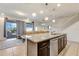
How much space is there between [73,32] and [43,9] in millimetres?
766

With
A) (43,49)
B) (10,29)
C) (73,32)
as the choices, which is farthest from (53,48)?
(10,29)

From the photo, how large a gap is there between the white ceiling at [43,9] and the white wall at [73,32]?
0.16 meters

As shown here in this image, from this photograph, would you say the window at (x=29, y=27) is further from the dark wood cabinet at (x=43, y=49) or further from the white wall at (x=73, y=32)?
the white wall at (x=73, y=32)

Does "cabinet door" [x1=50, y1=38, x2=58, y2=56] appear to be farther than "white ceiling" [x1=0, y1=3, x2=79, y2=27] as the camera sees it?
Yes

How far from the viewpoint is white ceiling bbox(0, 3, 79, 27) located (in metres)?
1.42

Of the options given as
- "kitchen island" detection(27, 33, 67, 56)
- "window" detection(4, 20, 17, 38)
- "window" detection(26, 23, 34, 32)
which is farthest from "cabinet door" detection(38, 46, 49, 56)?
"window" detection(4, 20, 17, 38)

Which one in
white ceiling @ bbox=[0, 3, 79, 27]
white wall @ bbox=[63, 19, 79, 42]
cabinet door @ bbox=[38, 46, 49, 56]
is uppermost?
white ceiling @ bbox=[0, 3, 79, 27]

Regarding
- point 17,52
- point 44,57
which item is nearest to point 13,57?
point 17,52

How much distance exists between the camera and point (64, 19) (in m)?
1.61

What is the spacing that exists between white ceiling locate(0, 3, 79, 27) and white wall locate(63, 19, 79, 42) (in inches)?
6.2

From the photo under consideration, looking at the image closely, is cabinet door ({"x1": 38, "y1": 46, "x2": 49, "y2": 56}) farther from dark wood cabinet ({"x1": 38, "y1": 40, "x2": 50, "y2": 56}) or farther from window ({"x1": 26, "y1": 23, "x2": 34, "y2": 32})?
window ({"x1": 26, "y1": 23, "x2": 34, "y2": 32})

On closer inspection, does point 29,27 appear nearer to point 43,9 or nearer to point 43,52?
point 43,9

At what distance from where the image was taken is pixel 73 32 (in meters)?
1.79

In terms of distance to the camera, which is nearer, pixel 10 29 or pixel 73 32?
pixel 10 29
